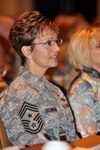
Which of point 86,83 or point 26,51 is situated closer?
point 26,51

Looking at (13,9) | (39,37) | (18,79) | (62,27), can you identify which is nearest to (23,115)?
(18,79)

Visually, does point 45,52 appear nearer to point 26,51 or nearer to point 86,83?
point 26,51

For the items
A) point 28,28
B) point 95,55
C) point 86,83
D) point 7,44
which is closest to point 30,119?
point 28,28

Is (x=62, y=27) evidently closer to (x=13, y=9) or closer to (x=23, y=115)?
(x=13, y=9)

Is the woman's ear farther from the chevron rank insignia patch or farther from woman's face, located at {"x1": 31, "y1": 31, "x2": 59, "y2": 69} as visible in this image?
the chevron rank insignia patch

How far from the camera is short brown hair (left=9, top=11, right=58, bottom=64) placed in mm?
2471

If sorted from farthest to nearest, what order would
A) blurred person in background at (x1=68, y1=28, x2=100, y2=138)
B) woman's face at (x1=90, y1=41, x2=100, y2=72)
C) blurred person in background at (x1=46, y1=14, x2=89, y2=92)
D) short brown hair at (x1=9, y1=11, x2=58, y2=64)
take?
blurred person in background at (x1=46, y1=14, x2=89, y2=92) → woman's face at (x1=90, y1=41, x2=100, y2=72) → blurred person in background at (x1=68, y1=28, x2=100, y2=138) → short brown hair at (x1=9, y1=11, x2=58, y2=64)

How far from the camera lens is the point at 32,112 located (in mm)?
2324

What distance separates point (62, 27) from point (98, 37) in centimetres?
362

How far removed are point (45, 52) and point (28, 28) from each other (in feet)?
0.55

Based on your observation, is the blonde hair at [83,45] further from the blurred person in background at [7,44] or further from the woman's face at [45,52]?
the blurred person in background at [7,44]

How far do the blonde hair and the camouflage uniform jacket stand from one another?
0.57 meters

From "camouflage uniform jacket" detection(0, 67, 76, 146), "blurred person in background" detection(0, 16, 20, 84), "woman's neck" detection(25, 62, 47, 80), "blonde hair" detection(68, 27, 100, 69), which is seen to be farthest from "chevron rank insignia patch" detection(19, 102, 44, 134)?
"blurred person in background" detection(0, 16, 20, 84)

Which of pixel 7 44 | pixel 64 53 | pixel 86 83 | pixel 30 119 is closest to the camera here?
pixel 30 119
